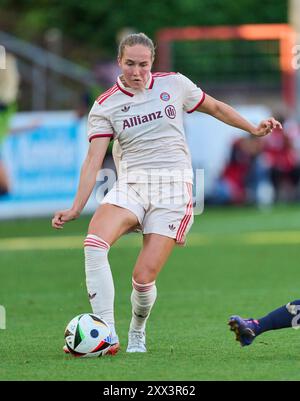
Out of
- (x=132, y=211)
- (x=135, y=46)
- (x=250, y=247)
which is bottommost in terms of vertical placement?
(x=250, y=247)

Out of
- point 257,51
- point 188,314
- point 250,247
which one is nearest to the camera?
point 188,314

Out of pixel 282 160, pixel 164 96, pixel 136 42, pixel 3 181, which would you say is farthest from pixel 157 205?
pixel 282 160

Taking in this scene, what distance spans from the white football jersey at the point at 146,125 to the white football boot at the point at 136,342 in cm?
109

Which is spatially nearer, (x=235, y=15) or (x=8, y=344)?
(x=8, y=344)

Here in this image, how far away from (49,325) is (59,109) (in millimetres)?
17482

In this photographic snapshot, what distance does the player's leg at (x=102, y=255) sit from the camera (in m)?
8.67

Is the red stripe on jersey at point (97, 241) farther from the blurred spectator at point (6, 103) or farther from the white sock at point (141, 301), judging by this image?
the blurred spectator at point (6, 103)

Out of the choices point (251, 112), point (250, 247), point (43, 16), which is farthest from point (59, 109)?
point (43, 16)

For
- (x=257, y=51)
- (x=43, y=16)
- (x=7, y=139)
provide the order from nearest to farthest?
(x=7, y=139), (x=257, y=51), (x=43, y=16)

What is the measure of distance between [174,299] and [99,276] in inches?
169

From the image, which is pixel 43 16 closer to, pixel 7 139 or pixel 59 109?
pixel 59 109

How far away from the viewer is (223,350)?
8.99 meters
